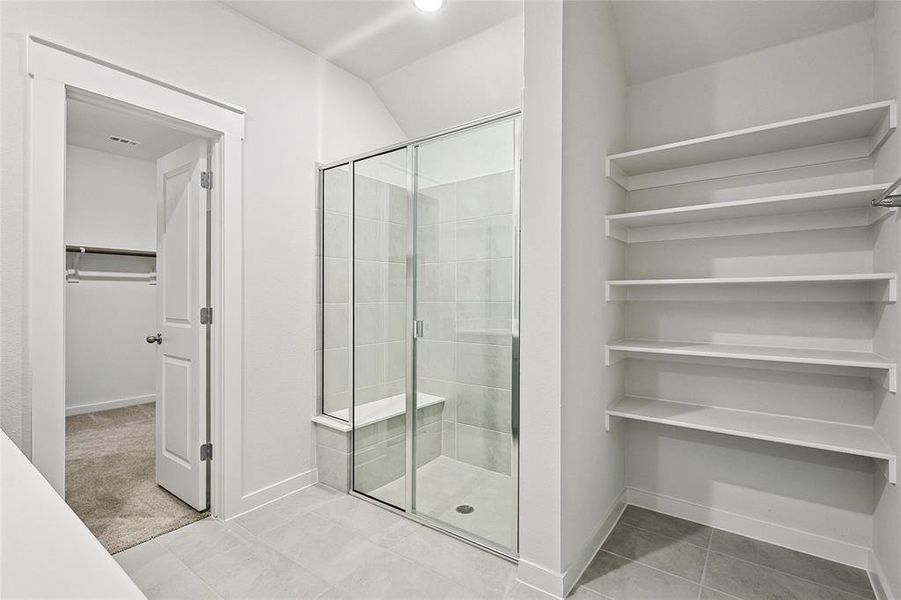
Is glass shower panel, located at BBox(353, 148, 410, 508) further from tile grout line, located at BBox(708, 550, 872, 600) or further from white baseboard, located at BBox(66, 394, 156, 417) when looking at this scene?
white baseboard, located at BBox(66, 394, 156, 417)

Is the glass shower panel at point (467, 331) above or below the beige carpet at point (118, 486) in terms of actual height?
above

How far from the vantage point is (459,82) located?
289 cm

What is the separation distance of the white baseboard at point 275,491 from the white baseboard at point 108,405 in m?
3.09

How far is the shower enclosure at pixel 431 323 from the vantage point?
2045 mm

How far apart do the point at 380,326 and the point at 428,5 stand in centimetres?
168

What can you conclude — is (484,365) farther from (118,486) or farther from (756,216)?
(118,486)

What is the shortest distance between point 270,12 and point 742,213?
8.28 feet

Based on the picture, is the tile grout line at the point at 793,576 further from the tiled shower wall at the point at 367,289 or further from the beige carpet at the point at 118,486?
the beige carpet at the point at 118,486

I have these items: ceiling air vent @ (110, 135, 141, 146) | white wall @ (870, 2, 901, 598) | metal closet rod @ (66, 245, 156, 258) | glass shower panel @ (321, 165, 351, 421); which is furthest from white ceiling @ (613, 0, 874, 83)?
metal closet rod @ (66, 245, 156, 258)

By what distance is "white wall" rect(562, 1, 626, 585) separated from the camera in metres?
1.74

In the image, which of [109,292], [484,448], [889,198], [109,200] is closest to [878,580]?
[889,198]

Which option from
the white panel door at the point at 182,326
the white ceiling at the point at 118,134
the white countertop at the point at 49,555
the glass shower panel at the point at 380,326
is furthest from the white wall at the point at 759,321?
the white ceiling at the point at 118,134

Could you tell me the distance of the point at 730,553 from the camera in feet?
6.59

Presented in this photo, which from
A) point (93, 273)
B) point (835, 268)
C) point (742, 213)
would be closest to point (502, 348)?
point (742, 213)
